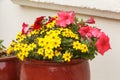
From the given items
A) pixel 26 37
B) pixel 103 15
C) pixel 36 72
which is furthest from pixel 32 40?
pixel 103 15

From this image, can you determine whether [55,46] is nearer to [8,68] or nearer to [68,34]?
[68,34]

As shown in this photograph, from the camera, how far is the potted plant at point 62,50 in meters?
1.47

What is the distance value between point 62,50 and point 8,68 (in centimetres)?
46

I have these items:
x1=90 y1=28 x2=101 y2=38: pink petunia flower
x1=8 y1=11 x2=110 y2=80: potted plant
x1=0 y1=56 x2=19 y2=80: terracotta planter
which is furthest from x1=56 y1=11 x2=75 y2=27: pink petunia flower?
x1=0 y1=56 x2=19 y2=80: terracotta planter

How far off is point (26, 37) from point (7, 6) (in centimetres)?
119

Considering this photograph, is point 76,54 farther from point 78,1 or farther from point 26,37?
point 78,1

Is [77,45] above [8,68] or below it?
above

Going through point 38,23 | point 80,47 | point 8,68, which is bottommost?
point 8,68

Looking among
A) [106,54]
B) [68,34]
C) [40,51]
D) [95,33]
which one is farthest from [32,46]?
[106,54]

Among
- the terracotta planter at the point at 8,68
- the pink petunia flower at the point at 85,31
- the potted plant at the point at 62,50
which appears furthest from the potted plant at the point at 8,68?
the pink petunia flower at the point at 85,31

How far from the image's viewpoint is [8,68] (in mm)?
1825

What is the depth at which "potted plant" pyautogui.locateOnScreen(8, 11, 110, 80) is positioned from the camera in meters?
1.47

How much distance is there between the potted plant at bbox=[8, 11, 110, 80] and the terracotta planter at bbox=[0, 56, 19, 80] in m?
0.26

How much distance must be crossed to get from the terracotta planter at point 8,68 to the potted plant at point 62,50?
0.26m
